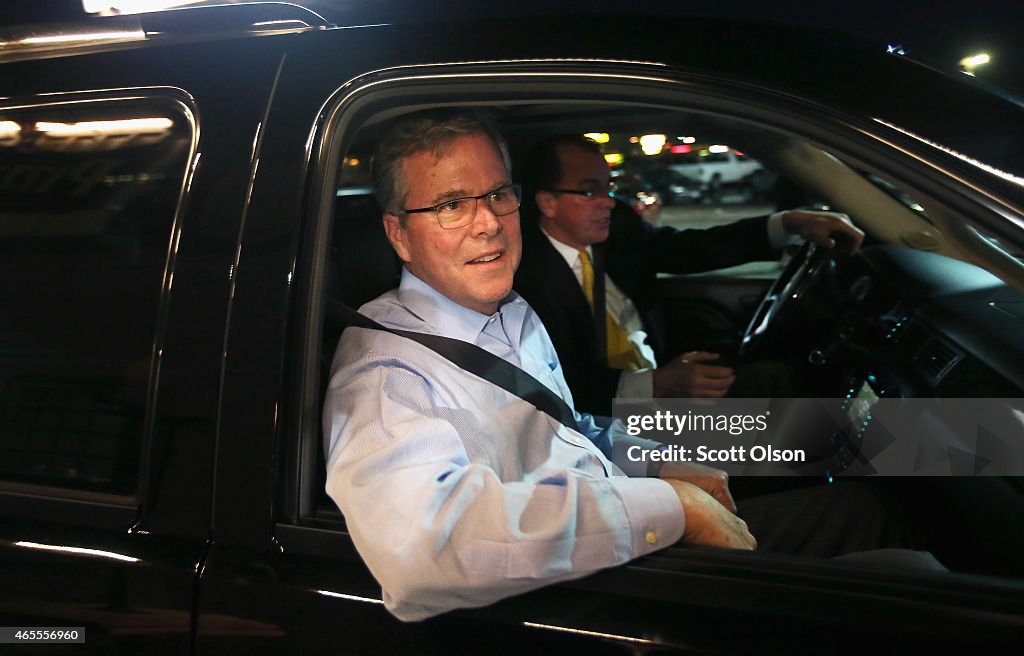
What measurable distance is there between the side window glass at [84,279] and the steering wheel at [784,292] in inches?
78.7

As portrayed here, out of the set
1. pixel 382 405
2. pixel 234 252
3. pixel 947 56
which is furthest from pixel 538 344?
pixel 947 56

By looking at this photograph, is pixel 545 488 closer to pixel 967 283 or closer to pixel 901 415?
pixel 901 415

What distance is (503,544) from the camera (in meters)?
1.20

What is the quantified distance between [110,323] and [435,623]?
70 centimetres

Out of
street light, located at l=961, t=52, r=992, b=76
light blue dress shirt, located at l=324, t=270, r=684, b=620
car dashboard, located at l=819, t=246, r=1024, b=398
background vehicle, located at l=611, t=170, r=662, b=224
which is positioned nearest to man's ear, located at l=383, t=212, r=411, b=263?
light blue dress shirt, located at l=324, t=270, r=684, b=620

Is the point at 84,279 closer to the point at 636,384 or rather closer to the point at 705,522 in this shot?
the point at 705,522

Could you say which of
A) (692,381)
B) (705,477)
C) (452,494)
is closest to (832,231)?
(692,381)

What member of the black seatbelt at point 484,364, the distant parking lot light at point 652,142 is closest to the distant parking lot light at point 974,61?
the black seatbelt at point 484,364

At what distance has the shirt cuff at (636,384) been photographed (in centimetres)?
250

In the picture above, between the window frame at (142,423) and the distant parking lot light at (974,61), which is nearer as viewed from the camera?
the window frame at (142,423)

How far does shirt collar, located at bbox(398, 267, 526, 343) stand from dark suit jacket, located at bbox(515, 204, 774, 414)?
0.64 metres

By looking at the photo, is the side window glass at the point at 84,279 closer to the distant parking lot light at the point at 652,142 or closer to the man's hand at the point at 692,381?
the man's hand at the point at 692,381

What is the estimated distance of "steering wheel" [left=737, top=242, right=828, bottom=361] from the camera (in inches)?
111

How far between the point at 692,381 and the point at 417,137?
1224 millimetres
